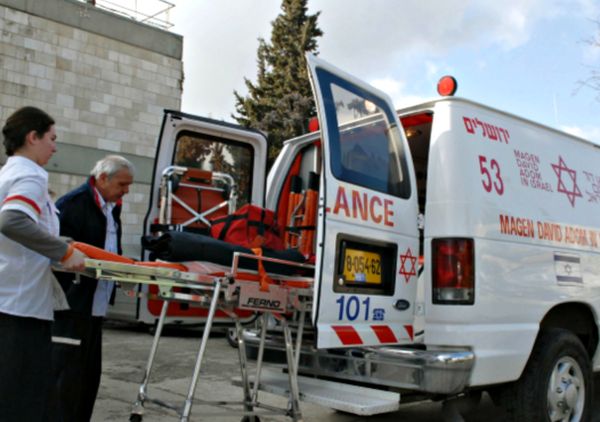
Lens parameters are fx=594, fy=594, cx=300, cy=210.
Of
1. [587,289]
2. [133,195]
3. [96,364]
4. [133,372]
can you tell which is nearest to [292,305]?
[96,364]

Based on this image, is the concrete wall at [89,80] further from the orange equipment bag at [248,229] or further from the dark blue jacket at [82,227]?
the dark blue jacket at [82,227]

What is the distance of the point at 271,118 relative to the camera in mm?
29281

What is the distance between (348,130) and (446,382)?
5.19 feet

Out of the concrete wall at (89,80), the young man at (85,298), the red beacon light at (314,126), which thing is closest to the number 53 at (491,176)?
the red beacon light at (314,126)

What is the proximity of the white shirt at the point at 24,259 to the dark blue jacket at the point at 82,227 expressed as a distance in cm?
92

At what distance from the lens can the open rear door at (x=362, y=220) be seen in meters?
3.35

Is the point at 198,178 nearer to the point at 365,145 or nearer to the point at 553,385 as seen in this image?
the point at 365,145

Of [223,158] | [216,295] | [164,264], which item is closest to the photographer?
[216,295]

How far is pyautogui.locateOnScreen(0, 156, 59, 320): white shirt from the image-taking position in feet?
8.23

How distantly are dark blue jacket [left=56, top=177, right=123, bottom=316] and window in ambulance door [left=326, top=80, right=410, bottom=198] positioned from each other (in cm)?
155

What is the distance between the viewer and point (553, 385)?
398 centimetres

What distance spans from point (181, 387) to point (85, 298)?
2779mm

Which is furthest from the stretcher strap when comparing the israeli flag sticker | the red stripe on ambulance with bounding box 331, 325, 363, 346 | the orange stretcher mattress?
the israeli flag sticker

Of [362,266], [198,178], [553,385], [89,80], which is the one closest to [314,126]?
[198,178]
